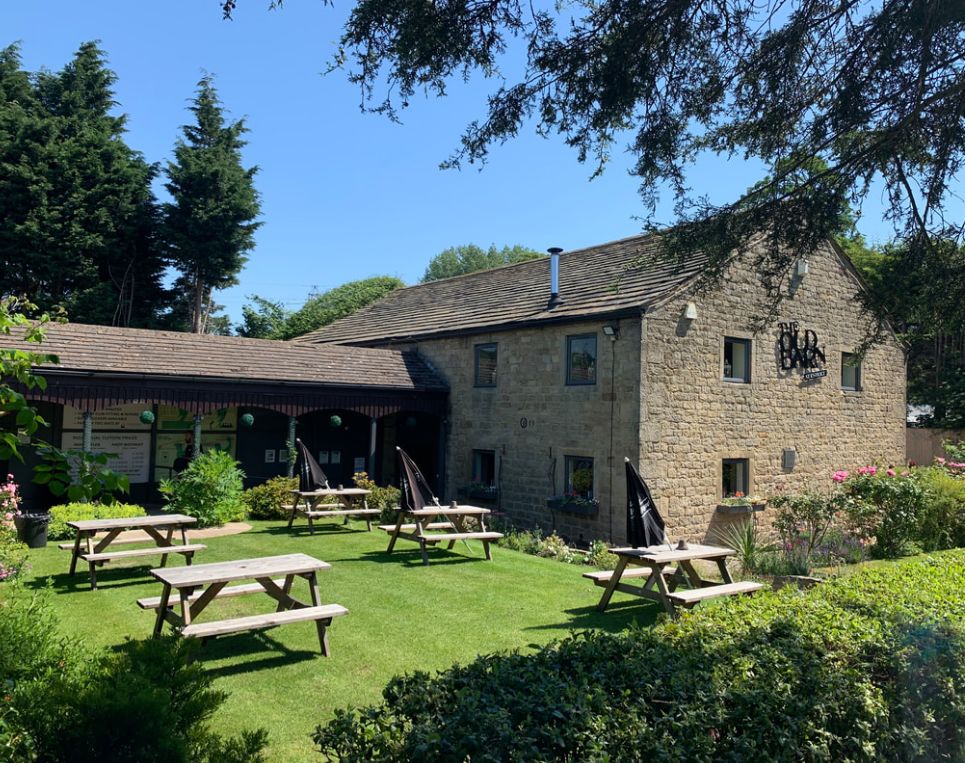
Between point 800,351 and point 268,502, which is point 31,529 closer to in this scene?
point 268,502

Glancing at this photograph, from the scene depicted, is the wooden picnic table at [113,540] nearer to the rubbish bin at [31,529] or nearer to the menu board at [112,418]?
the rubbish bin at [31,529]

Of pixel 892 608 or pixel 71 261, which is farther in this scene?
pixel 71 261

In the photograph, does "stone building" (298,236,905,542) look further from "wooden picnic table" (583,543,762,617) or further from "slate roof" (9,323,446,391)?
"wooden picnic table" (583,543,762,617)

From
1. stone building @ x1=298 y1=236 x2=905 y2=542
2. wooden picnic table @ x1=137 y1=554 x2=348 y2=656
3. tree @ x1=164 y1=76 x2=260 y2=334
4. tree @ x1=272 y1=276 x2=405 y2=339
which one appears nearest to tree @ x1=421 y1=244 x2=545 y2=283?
tree @ x1=272 y1=276 x2=405 y2=339

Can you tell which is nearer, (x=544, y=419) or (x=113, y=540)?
(x=113, y=540)

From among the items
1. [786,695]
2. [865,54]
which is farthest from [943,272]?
[786,695]

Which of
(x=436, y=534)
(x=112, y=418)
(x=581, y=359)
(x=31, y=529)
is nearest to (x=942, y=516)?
(x=581, y=359)

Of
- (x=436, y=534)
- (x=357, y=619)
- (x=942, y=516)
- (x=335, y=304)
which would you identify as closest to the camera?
(x=357, y=619)

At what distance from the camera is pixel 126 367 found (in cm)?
1454

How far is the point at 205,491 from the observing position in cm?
1393

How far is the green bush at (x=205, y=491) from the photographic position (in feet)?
45.4

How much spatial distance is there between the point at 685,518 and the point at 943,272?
8.26m

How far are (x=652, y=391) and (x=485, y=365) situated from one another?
5.39m

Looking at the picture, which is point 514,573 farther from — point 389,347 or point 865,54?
point 389,347
